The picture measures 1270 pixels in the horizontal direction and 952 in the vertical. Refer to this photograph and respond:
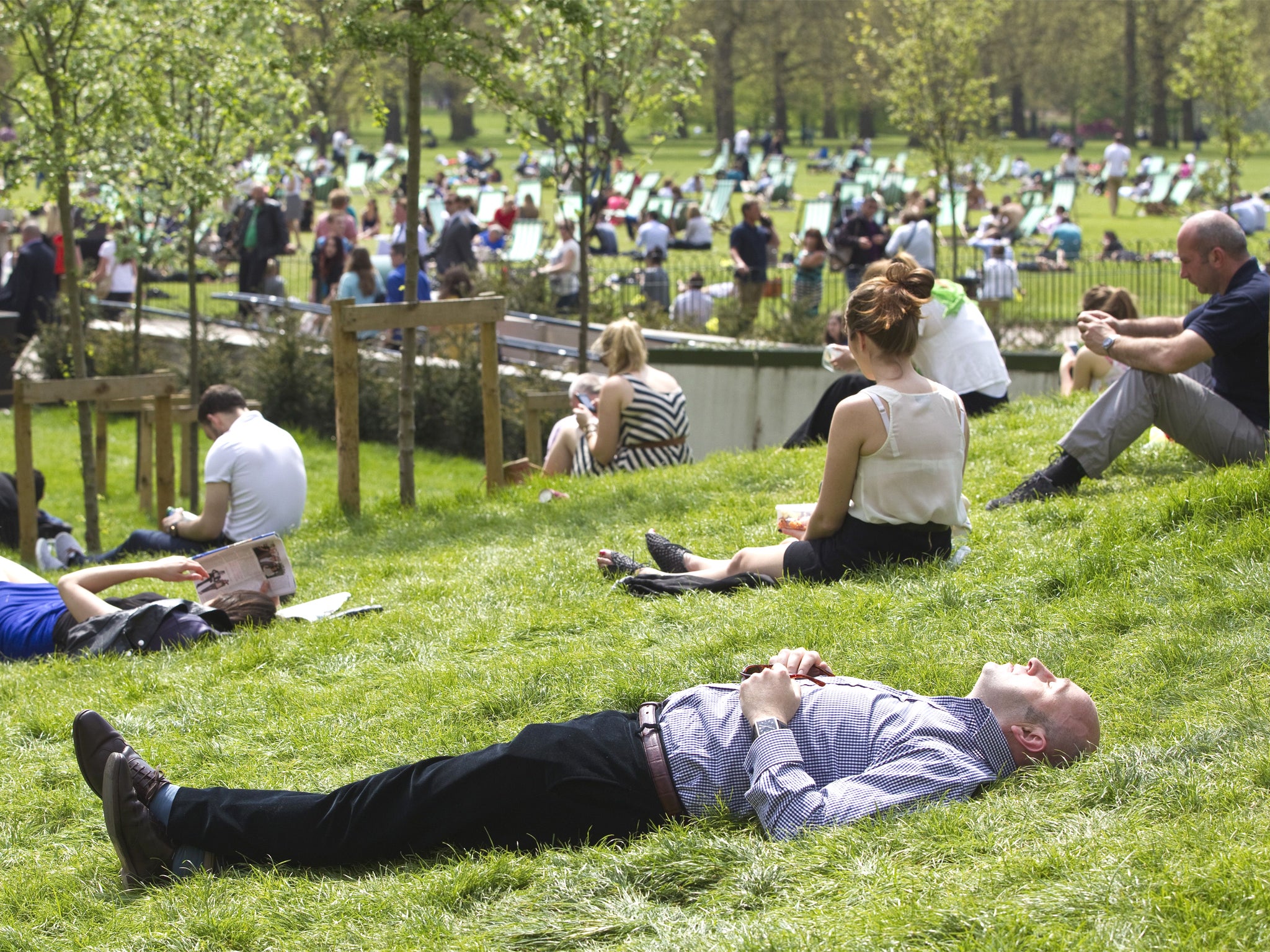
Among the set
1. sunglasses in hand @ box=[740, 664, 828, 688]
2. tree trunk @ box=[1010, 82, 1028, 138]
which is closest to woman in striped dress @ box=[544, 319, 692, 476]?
sunglasses in hand @ box=[740, 664, 828, 688]

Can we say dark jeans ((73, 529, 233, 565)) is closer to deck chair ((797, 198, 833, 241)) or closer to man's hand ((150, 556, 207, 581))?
man's hand ((150, 556, 207, 581))

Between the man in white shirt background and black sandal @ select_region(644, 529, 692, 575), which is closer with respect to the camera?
black sandal @ select_region(644, 529, 692, 575)

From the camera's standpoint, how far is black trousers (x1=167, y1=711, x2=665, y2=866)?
12.1 ft

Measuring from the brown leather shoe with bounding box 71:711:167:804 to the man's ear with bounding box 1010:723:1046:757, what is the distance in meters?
2.44

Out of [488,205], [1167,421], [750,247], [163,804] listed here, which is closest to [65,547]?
[163,804]

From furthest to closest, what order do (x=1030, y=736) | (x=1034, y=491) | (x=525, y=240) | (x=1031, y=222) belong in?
(x=1031, y=222), (x=525, y=240), (x=1034, y=491), (x=1030, y=736)

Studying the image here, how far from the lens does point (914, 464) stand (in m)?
5.36

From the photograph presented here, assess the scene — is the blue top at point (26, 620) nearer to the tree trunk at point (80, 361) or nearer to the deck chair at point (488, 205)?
the tree trunk at point (80, 361)

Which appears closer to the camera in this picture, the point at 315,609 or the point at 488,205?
the point at 315,609

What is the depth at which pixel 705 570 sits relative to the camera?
609cm

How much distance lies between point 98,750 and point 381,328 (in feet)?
17.0

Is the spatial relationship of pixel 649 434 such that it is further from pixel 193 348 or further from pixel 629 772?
→ pixel 193 348

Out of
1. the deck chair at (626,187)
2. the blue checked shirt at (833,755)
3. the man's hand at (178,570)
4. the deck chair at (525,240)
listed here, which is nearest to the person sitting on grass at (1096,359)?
the blue checked shirt at (833,755)

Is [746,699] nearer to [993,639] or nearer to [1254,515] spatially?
[993,639]
